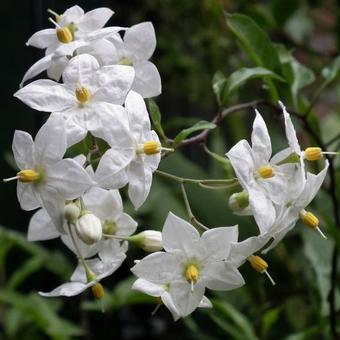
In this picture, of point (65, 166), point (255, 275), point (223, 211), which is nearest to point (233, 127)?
point (223, 211)

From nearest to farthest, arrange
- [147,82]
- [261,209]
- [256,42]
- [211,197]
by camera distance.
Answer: [261,209], [147,82], [256,42], [211,197]

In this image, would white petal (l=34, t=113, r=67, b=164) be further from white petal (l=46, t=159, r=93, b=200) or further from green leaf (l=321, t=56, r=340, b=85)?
green leaf (l=321, t=56, r=340, b=85)

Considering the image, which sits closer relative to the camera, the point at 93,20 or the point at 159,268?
the point at 159,268

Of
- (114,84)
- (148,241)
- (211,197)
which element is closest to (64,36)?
(114,84)

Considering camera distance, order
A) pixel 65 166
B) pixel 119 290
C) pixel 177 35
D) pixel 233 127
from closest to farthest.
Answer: pixel 65 166 → pixel 119 290 → pixel 233 127 → pixel 177 35

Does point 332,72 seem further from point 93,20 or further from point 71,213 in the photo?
point 71,213

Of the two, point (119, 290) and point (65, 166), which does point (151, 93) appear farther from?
point (119, 290)
